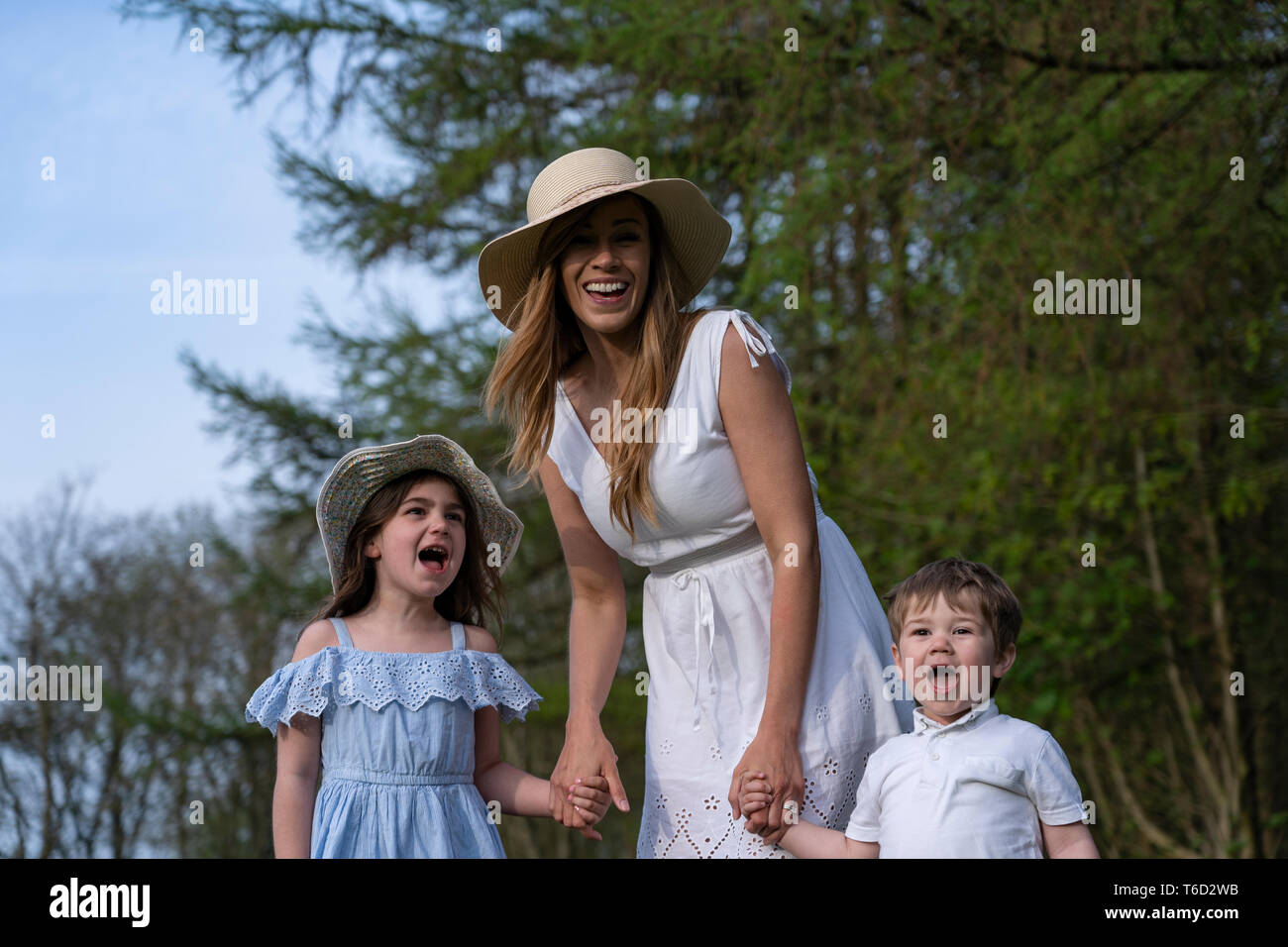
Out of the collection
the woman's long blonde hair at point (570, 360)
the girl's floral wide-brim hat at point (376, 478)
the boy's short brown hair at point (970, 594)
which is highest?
the woman's long blonde hair at point (570, 360)

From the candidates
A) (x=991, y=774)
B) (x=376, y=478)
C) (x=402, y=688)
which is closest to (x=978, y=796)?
(x=991, y=774)

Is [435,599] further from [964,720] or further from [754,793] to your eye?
[964,720]

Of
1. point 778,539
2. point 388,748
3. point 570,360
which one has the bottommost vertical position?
point 388,748

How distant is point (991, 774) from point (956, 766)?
0.20ft

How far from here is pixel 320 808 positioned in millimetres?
2557

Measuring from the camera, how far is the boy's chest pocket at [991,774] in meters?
2.17

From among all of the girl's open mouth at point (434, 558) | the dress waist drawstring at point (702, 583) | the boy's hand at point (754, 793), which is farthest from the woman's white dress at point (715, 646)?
the girl's open mouth at point (434, 558)

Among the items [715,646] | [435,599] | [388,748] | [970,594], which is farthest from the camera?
[435,599]

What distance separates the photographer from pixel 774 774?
2.23m

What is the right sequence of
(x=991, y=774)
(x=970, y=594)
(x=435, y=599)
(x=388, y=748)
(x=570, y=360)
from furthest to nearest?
(x=435, y=599) → (x=570, y=360) → (x=388, y=748) → (x=970, y=594) → (x=991, y=774)

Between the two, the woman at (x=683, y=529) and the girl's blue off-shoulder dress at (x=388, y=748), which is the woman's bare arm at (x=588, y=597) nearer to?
the woman at (x=683, y=529)

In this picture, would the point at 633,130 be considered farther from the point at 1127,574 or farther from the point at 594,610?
the point at 594,610

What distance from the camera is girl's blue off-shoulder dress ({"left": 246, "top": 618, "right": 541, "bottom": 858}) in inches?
98.4

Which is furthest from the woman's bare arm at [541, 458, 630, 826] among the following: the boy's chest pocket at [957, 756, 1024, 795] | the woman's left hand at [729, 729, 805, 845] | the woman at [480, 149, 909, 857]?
the boy's chest pocket at [957, 756, 1024, 795]
